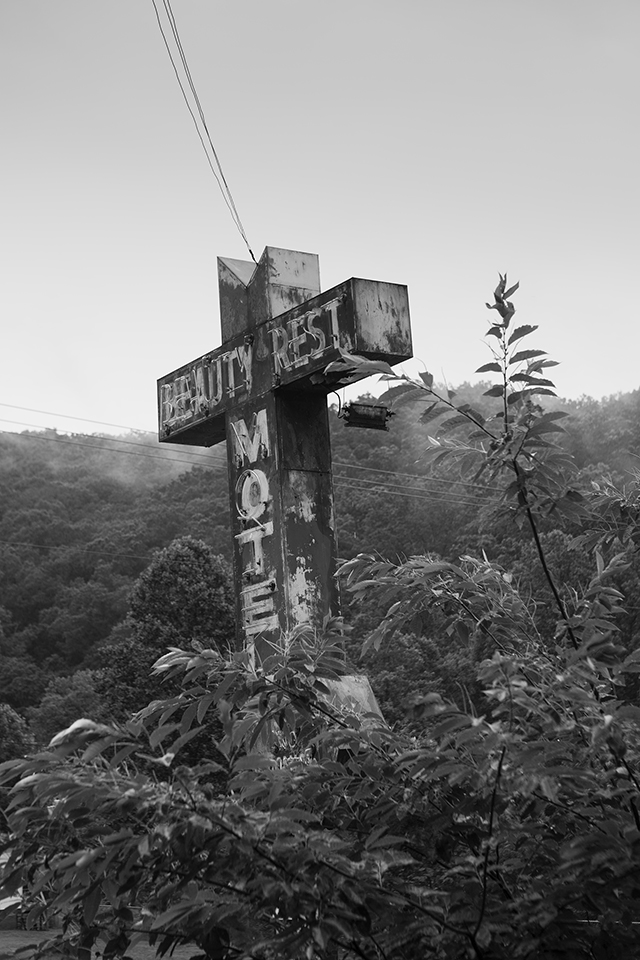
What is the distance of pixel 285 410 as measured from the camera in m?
6.86

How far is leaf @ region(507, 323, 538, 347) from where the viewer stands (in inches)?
90.7

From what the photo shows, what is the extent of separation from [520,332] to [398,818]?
1.02m

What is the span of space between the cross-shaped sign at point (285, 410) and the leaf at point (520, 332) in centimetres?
402

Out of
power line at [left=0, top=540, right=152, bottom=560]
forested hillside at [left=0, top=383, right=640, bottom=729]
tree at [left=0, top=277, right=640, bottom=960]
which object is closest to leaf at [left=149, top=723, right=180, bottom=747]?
tree at [left=0, top=277, right=640, bottom=960]

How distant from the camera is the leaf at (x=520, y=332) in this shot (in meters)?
2.30

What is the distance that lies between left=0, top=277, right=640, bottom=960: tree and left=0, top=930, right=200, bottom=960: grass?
0.22 meters

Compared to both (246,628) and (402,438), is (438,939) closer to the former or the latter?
(246,628)

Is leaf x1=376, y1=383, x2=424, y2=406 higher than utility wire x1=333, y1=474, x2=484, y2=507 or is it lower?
lower

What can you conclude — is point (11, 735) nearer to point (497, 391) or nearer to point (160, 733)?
point (497, 391)

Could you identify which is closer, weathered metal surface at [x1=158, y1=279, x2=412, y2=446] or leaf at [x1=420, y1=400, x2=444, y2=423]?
leaf at [x1=420, y1=400, x2=444, y2=423]

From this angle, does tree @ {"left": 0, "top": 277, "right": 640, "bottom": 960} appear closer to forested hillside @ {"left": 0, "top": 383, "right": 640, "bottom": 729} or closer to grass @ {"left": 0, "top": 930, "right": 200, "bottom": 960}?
grass @ {"left": 0, "top": 930, "right": 200, "bottom": 960}

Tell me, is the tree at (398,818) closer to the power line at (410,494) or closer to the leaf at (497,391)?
the leaf at (497,391)

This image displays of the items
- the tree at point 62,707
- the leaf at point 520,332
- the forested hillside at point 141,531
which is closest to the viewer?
the leaf at point 520,332

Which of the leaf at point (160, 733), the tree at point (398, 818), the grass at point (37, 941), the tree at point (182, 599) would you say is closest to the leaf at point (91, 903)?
the tree at point (398, 818)
